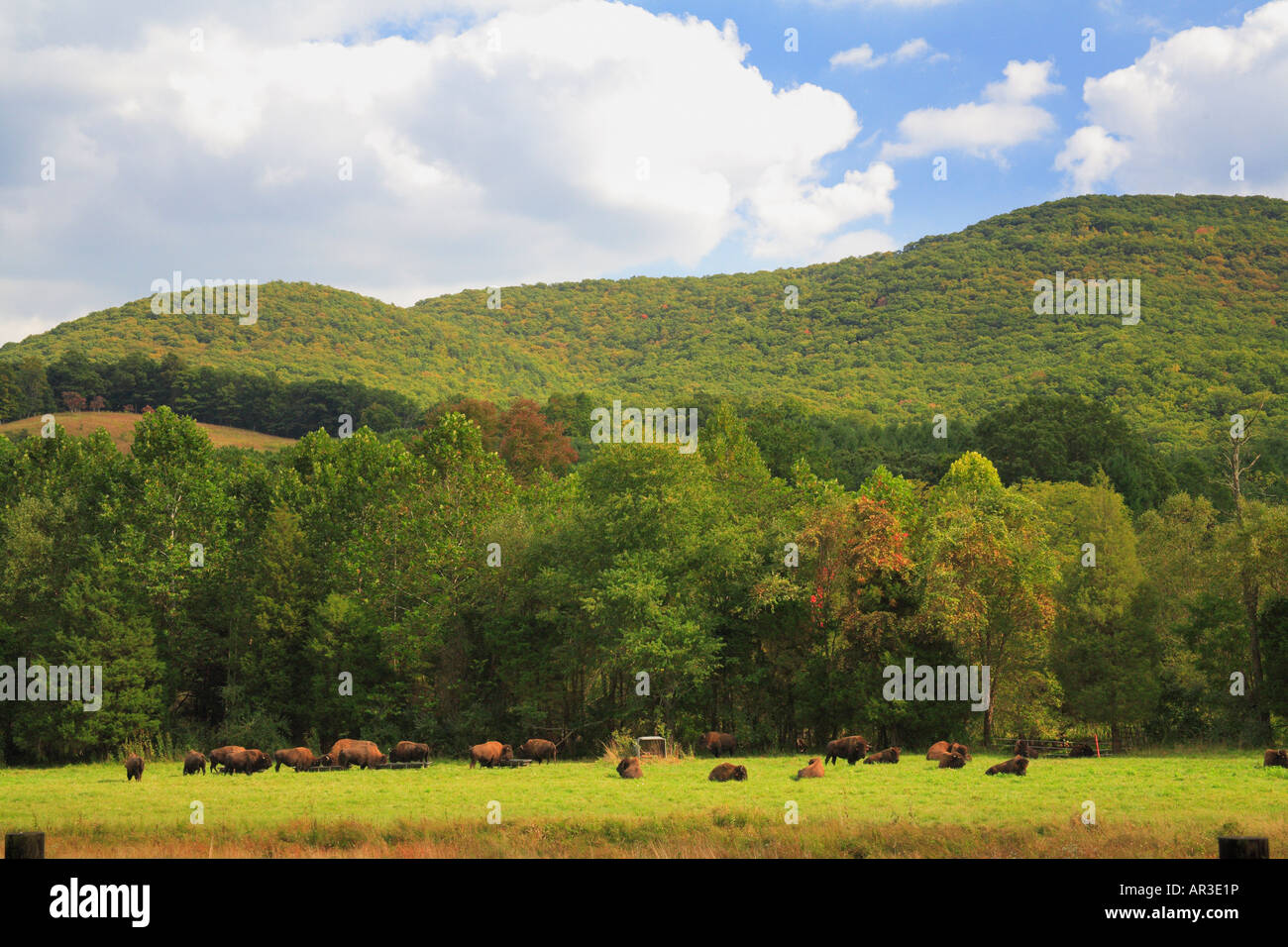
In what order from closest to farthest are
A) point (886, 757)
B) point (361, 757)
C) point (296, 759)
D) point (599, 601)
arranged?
point (886, 757)
point (296, 759)
point (361, 757)
point (599, 601)

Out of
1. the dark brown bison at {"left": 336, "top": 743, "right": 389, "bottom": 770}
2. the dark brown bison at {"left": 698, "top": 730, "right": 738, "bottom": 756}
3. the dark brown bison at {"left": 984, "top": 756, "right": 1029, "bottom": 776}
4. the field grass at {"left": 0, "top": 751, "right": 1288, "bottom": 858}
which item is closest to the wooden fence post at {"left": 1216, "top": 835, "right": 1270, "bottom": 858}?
the field grass at {"left": 0, "top": 751, "right": 1288, "bottom": 858}

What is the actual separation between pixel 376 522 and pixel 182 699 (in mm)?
13044

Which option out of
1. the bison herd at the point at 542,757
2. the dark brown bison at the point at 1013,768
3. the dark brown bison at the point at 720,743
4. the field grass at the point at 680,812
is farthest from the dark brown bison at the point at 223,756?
the dark brown bison at the point at 1013,768

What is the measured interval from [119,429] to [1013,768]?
348 feet

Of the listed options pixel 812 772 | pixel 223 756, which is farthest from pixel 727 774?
pixel 223 756

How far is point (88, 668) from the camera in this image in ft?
152

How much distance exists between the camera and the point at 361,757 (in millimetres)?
37562

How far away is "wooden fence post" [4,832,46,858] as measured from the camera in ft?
33.1

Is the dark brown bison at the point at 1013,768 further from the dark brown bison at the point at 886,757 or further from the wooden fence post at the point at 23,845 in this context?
Result: the wooden fence post at the point at 23,845

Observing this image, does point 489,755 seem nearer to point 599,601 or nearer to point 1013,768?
point 599,601

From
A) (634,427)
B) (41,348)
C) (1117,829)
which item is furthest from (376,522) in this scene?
(41,348)

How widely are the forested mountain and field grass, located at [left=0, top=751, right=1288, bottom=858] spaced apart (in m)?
85.0

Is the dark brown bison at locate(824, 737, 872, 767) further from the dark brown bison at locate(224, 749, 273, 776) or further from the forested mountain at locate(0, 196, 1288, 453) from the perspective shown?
the forested mountain at locate(0, 196, 1288, 453)

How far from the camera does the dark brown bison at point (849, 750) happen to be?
34.6m
